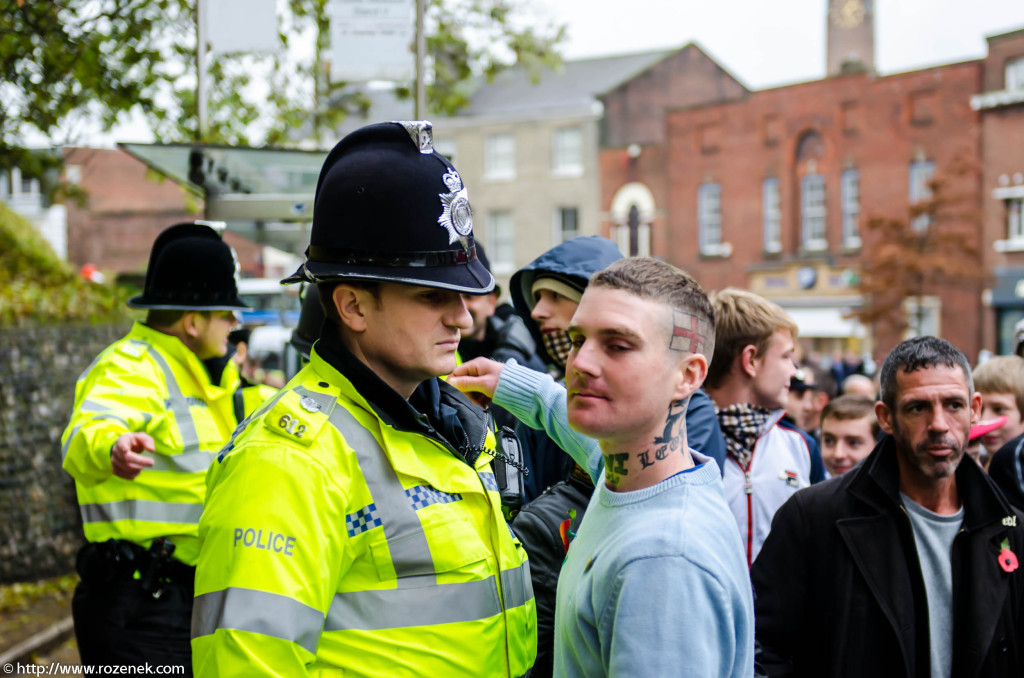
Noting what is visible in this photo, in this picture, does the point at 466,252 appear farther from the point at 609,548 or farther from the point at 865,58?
the point at 865,58

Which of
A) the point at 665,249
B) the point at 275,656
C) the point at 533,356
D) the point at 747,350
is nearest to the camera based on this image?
the point at 275,656

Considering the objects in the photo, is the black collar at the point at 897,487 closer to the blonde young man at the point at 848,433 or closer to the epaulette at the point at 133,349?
the blonde young man at the point at 848,433

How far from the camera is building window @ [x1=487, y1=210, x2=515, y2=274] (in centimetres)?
3612

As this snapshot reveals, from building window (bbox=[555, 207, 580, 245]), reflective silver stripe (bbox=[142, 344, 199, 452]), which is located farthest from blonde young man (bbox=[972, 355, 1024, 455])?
building window (bbox=[555, 207, 580, 245])

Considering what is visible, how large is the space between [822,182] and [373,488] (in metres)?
30.8

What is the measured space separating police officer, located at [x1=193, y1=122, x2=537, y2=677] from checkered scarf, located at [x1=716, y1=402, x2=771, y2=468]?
153 cm

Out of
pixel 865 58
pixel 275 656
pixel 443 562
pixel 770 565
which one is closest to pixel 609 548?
pixel 443 562

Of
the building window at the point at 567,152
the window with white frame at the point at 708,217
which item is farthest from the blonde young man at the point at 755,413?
the building window at the point at 567,152

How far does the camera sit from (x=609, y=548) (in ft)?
5.60

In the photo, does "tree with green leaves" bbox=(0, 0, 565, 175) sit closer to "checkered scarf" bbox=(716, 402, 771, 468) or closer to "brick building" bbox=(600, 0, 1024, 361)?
"checkered scarf" bbox=(716, 402, 771, 468)

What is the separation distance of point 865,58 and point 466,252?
136 feet

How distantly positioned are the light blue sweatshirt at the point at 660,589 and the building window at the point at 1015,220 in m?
27.5

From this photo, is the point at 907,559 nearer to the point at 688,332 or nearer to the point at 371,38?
the point at 688,332

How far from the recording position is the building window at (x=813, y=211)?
30203mm
